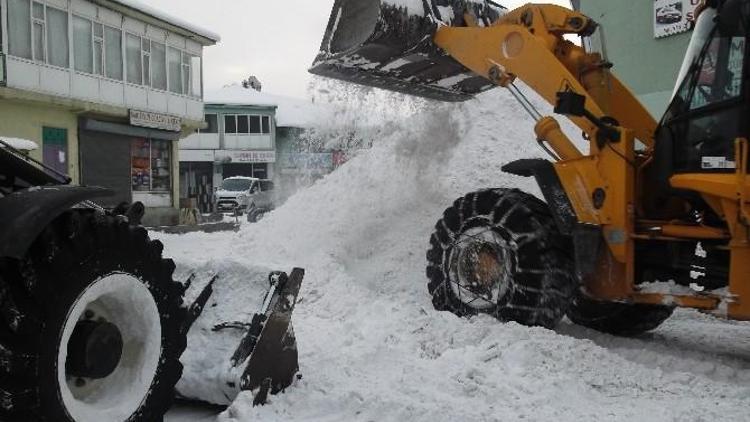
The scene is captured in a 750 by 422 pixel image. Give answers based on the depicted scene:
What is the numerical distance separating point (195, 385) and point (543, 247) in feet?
9.45

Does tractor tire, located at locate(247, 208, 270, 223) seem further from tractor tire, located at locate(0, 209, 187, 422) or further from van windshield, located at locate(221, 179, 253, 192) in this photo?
tractor tire, located at locate(0, 209, 187, 422)

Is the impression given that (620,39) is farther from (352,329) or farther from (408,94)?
(352,329)

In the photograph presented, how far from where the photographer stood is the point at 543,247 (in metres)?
5.42

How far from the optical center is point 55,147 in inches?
771

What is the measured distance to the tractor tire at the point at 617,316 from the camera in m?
5.90

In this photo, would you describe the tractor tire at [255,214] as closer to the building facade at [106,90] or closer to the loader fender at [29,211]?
the building facade at [106,90]

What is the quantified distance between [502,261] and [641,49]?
15.8 m

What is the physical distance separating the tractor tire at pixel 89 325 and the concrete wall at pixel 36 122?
15.6m

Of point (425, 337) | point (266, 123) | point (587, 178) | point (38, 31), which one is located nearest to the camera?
point (425, 337)

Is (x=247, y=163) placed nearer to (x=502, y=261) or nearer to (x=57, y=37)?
(x=57, y=37)

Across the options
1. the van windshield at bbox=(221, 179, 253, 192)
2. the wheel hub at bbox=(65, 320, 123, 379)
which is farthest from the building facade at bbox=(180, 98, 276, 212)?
the wheel hub at bbox=(65, 320, 123, 379)

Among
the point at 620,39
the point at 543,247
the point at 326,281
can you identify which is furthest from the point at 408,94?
the point at 620,39

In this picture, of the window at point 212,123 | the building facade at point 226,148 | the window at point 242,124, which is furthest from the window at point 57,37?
the window at point 242,124

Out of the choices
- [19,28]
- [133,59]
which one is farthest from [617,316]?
[133,59]
